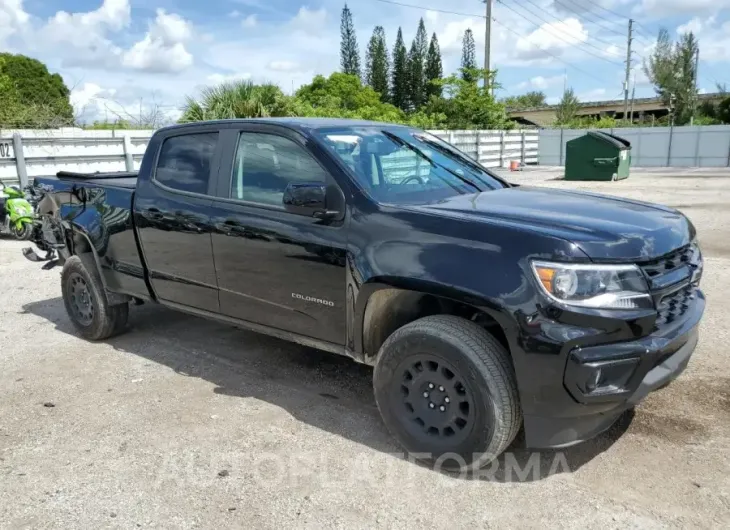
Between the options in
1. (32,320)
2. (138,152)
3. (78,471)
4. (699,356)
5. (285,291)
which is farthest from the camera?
(138,152)

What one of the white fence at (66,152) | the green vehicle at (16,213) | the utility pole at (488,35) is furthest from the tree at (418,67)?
the green vehicle at (16,213)

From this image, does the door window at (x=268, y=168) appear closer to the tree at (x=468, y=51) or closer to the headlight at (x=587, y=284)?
the headlight at (x=587, y=284)

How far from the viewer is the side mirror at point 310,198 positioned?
3449 millimetres

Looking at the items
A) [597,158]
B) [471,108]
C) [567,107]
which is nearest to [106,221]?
[597,158]

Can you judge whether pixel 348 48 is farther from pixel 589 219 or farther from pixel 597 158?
pixel 589 219

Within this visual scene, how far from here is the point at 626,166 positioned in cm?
2133

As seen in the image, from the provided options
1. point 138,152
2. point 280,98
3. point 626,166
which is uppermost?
point 280,98

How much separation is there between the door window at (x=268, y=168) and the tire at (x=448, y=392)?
3.81 feet

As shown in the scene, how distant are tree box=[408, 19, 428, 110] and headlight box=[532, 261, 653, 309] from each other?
71691mm

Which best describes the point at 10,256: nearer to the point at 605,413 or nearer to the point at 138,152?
the point at 138,152

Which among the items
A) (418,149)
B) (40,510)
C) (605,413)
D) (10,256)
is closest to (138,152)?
(10,256)

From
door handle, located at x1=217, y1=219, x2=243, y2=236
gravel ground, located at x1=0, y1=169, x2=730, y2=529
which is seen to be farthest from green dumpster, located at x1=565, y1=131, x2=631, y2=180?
door handle, located at x1=217, y1=219, x2=243, y2=236

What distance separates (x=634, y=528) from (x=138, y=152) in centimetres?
1255

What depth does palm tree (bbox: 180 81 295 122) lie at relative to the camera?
1647 centimetres
